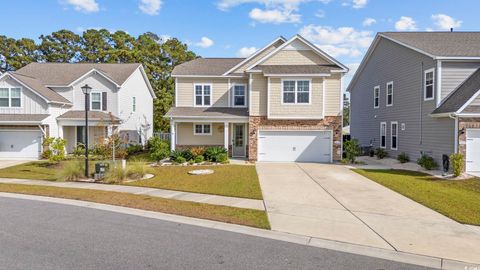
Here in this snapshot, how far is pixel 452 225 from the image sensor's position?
7.61 m

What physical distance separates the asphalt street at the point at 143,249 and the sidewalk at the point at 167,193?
2487mm

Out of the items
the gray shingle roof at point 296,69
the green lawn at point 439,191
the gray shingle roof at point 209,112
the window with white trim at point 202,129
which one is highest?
the gray shingle roof at point 296,69

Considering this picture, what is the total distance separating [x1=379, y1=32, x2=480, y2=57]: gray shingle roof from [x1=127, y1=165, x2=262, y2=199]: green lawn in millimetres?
12225

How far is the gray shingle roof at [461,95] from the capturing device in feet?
51.8

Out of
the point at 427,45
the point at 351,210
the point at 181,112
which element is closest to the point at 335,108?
the point at 427,45

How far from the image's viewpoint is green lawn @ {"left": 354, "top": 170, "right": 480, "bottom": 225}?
29.1 ft

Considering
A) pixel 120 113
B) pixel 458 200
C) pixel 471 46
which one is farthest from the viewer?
pixel 120 113

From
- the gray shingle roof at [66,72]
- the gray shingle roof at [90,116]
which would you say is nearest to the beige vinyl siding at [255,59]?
the gray shingle roof at [66,72]

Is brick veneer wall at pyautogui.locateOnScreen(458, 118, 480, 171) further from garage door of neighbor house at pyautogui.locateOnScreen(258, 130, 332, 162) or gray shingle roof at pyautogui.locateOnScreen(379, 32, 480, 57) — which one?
garage door of neighbor house at pyautogui.locateOnScreen(258, 130, 332, 162)

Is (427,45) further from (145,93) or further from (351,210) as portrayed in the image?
(145,93)

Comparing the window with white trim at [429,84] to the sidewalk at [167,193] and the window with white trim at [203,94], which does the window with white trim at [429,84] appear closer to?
the sidewalk at [167,193]

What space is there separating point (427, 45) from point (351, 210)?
48.6 ft

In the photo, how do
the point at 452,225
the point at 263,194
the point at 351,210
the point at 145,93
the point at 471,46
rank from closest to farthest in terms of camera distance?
the point at 452,225, the point at 351,210, the point at 263,194, the point at 471,46, the point at 145,93

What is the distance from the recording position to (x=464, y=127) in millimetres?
15617
